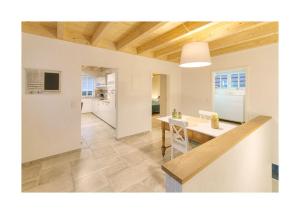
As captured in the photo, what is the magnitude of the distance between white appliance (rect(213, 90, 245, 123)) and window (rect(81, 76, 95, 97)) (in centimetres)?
646

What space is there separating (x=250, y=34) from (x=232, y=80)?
3.21 meters

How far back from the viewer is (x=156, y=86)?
9.12 metres

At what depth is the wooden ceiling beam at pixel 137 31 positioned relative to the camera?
212 cm

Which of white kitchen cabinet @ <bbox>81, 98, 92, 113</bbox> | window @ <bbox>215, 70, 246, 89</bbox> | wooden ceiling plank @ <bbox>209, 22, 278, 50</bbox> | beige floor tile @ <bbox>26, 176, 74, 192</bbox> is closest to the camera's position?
beige floor tile @ <bbox>26, 176, 74, 192</bbox>

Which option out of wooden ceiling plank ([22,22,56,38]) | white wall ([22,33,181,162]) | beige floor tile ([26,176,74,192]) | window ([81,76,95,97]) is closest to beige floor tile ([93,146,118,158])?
white wall ([22,33,181,162])

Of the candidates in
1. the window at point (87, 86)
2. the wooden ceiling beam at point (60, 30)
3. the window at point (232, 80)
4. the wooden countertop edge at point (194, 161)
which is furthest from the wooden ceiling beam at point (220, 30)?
the window at point (87, 86)

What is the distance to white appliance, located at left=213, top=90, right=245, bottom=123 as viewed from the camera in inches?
193

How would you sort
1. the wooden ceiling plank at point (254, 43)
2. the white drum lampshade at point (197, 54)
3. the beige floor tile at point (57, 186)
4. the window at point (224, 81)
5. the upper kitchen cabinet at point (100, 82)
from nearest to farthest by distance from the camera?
the beige floor tile at point (57, 186)
the white drum lampshade at point (197, 54)
the wooden ceiling plank at point (254, 43)
the window at point (224, 81)
the upper kitchen cabinet at point (100, 82)

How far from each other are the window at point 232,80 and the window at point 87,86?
6450 millimetres

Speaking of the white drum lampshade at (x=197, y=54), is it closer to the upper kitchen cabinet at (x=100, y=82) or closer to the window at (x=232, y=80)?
the window at (x=232, y=80)

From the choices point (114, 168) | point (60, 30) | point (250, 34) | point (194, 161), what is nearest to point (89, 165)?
point (114, 168)

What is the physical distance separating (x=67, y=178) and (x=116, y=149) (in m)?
1.13

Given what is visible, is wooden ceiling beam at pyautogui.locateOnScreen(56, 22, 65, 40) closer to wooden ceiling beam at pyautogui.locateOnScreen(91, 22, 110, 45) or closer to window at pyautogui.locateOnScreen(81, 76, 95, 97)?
wooden ceiling beam at pyautogui.locateOnScreen(91, 22, 110, 45)
